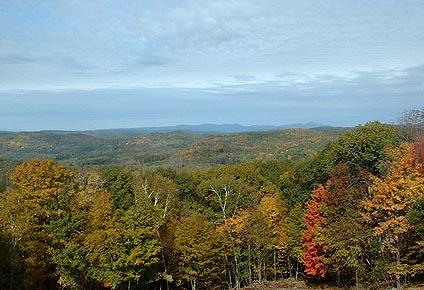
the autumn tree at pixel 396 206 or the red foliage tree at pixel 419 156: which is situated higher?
the red foliage tree at pixel 419 156

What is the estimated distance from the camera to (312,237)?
39.1m

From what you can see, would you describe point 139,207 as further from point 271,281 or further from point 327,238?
point 271,281

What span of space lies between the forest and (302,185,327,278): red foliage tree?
93mm

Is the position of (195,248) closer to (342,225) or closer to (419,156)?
(342,225)

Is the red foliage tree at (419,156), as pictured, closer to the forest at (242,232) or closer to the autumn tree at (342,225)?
the forest at (242,232)

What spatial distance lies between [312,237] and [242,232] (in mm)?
6763

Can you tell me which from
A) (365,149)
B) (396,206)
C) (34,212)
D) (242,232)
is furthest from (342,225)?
(34,212)

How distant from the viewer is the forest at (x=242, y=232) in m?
34.2

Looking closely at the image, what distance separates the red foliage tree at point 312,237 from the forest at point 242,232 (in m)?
0.09

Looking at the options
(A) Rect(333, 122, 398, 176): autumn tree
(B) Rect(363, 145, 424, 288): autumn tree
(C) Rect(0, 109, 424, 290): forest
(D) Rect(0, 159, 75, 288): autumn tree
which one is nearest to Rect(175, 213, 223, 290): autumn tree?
(C) Rect(0, 109, 424, 290): forest

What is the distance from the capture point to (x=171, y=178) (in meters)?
59.6

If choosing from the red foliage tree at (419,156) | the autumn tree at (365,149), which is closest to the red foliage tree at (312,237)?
the autumn tree at (365,149)

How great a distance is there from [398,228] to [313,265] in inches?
336

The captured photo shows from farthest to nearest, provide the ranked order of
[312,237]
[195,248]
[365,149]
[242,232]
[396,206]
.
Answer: [365,149]
[242,232]
[312,237]
[195,248]
[396,206]
